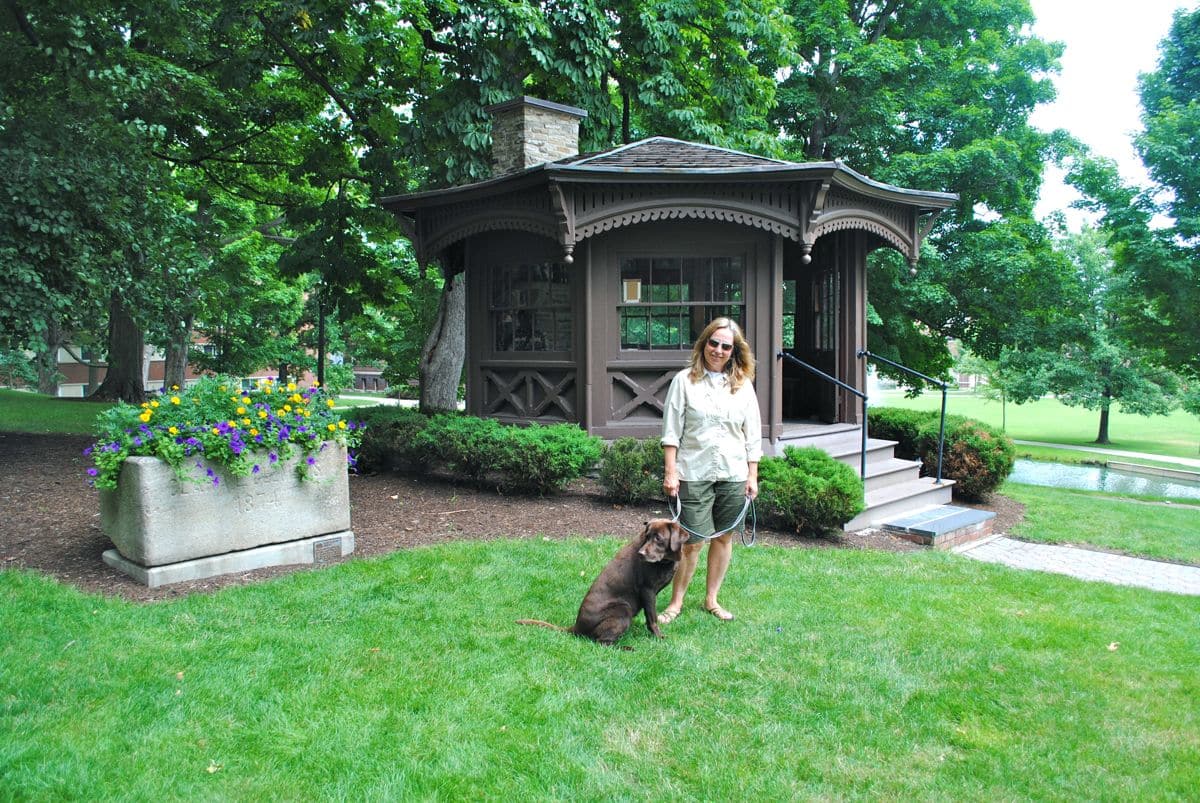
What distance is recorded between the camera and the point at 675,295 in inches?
376

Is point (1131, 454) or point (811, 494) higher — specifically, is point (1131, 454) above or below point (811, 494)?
below

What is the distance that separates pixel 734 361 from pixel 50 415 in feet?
52.0

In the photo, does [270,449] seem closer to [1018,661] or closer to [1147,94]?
[1018,661]

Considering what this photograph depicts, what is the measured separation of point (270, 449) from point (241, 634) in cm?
169

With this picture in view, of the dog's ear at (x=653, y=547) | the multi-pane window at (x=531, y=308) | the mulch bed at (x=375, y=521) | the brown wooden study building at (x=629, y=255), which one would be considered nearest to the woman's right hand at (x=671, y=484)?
the dog's ear at (x=653, y=547)

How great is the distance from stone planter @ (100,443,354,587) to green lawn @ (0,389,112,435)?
6.51 metres

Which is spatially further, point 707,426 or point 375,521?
point 375,521

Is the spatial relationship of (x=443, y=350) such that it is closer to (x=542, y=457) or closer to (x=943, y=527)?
(x=542, y=457)

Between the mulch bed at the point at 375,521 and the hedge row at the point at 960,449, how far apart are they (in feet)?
1.61

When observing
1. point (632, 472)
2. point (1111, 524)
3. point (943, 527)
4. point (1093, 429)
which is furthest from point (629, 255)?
point (1093, 429)

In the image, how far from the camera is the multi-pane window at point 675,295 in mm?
9492

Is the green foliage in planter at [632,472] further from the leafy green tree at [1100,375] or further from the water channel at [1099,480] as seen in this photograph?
the leafy green tree at [1100,375]

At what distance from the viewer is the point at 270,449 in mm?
5910

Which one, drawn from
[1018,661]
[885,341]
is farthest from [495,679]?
[885,341]
